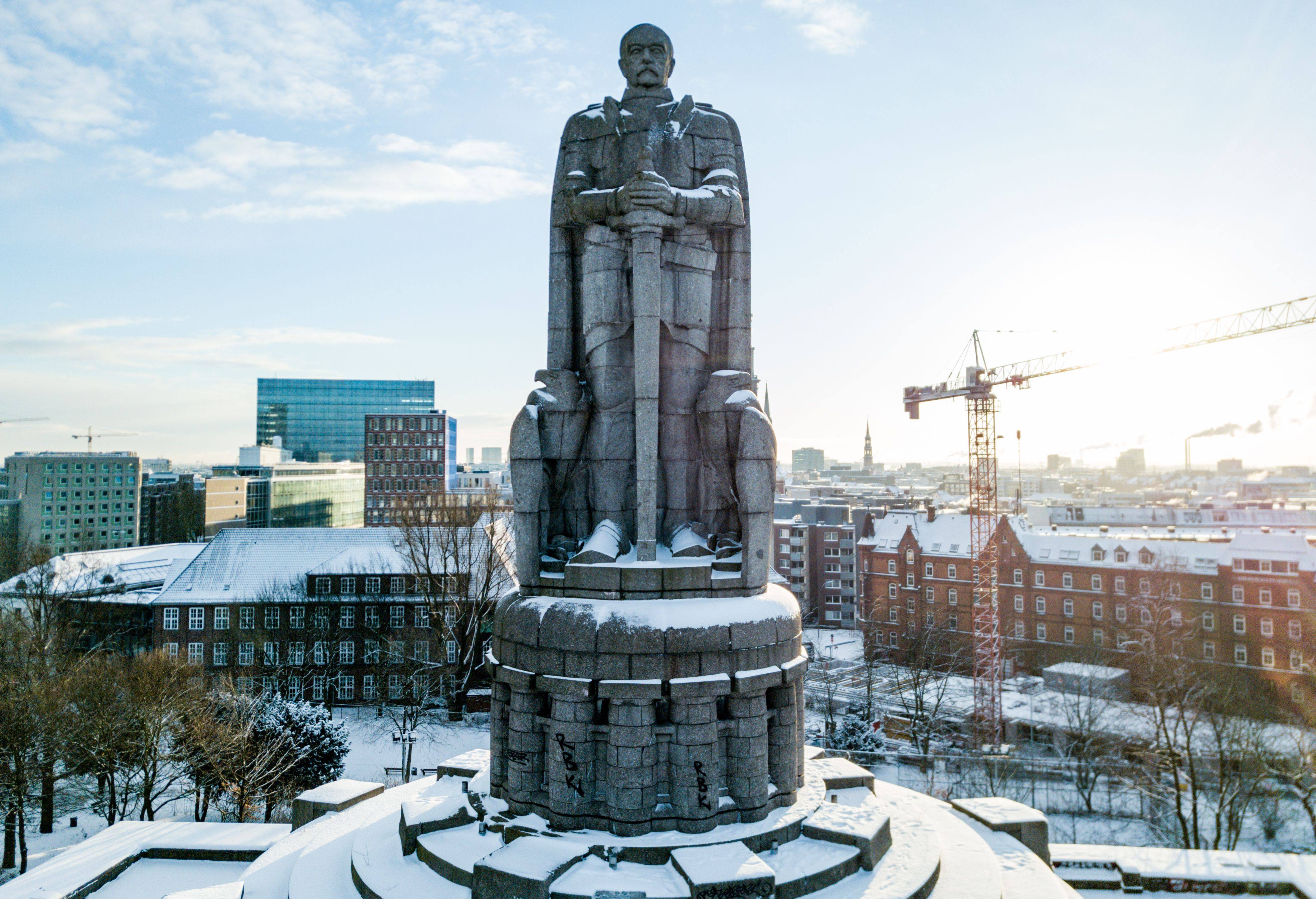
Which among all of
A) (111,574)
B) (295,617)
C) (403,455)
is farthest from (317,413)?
(295,617)

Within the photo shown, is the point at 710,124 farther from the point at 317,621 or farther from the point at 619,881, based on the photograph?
the point at 317,621

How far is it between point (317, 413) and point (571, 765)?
167m

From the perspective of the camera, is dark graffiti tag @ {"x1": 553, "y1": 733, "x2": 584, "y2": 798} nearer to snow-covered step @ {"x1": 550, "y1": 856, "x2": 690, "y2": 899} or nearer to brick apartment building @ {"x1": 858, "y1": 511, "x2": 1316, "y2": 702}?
snow-covered step @ {"x1": 550, "y1": 856, "x2": 690, "y2": 899}

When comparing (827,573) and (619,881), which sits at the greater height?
(619,881)

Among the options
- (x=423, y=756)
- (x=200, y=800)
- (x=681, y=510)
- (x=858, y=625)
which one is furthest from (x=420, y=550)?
(x=858, y=625)

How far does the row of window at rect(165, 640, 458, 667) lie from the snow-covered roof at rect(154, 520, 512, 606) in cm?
266

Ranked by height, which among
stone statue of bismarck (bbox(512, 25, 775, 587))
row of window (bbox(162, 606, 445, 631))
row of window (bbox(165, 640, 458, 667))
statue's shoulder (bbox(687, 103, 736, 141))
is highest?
statue's shoulder (bbox(687, 103, 736, 141))

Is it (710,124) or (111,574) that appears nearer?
(710,124)

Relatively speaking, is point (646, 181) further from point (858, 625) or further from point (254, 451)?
point (254, 451)

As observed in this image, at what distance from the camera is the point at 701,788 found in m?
9.49

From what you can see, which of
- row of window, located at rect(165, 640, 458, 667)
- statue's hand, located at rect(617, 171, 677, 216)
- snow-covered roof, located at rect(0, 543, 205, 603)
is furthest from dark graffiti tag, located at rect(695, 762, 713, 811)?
snow-covered roof, located at rect(0, 543, 205, 603)

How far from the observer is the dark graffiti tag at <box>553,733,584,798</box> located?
31.3 ft

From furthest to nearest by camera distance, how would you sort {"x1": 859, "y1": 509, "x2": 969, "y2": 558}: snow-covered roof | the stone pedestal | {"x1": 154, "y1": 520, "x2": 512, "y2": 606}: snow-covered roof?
{"x1": 859, "y1": 509, "x2": 969, "y2": 558}: snow-covered roof
{"x1": 154, "y1": 520, "x2": 512, "y2": 606}: snow-covered roof
the stone pedestal

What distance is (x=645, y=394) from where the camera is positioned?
10.8 metres
